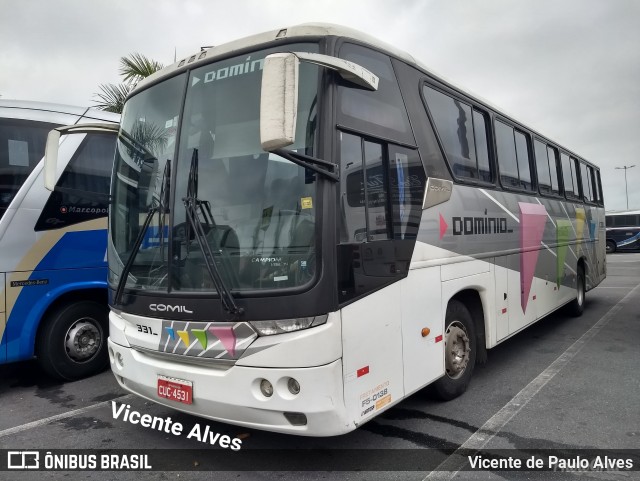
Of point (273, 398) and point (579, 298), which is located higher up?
point (273, 398)

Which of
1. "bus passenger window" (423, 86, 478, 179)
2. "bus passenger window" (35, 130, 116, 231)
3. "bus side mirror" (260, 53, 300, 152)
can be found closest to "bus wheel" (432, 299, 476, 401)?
"bus passenger window" (423, 86, 478, 179)

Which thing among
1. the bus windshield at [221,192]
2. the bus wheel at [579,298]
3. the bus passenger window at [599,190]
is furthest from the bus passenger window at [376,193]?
the bus passenger window at [599,190]

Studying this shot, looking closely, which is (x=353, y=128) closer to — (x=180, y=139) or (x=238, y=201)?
(x=238, y=201)

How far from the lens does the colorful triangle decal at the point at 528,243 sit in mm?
6109

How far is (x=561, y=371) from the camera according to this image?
5.58 m

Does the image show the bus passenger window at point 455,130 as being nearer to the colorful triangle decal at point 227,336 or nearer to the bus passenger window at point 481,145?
the bus passenger window at point 481,145

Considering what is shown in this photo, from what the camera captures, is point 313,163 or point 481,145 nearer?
point 313,163

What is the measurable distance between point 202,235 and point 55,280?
3154mm

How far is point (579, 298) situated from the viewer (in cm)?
905

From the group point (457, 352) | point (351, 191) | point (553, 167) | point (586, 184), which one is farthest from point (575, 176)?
point (351, 191)

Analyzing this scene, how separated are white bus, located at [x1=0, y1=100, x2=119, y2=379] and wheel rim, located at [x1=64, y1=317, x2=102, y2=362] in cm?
1

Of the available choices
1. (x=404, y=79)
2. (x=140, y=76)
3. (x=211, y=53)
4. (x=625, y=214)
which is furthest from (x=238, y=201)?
(x=625, y=214)

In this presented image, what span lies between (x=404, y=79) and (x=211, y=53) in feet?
5.20

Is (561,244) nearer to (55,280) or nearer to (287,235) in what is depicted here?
(287,235)
